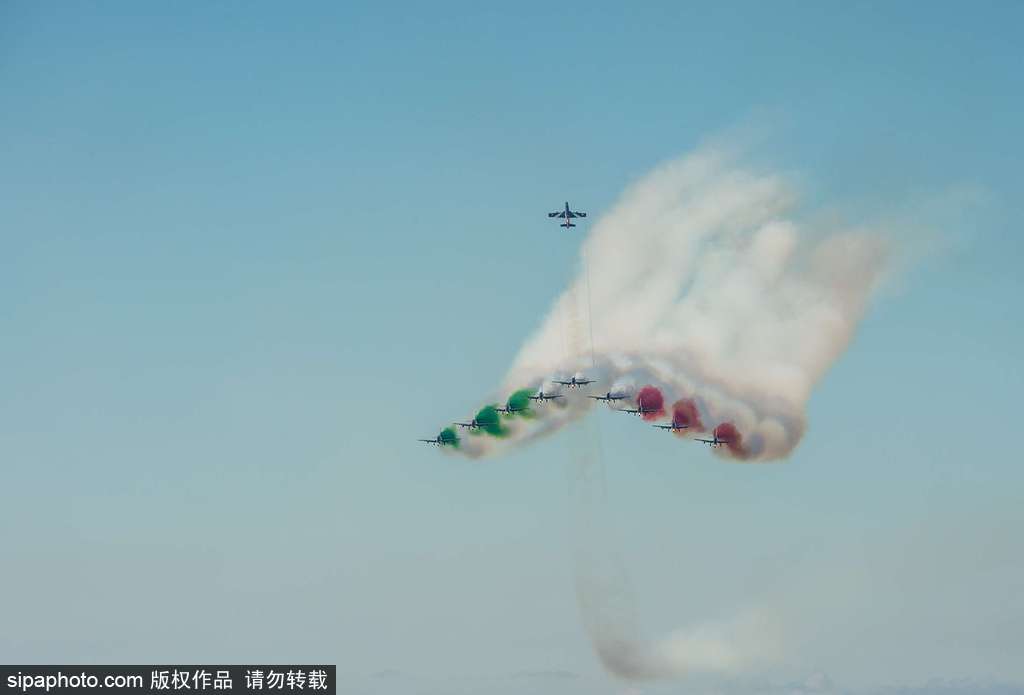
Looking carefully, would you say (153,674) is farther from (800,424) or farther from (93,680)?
(800,424)

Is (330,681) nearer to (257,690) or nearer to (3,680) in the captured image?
(257,690)

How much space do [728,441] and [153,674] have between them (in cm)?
5807

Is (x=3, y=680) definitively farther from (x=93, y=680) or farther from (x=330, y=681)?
(x=330, y=681)

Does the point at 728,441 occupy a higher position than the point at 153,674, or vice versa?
the point at 728,441

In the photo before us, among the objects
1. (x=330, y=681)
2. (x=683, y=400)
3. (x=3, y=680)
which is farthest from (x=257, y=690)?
(x=683, y=400)

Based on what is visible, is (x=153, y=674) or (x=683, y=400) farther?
(x=683, y=400)

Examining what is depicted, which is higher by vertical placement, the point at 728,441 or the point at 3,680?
the point at 728,441

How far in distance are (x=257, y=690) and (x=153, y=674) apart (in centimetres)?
841

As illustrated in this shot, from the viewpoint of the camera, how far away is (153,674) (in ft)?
562

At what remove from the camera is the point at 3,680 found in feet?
558

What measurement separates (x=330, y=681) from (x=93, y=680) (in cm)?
1833

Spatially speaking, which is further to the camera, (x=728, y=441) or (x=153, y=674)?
(x=728, y=441)

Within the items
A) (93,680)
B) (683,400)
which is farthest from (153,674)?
(683,400)

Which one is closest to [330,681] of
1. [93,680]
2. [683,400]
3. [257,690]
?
[257,690]
